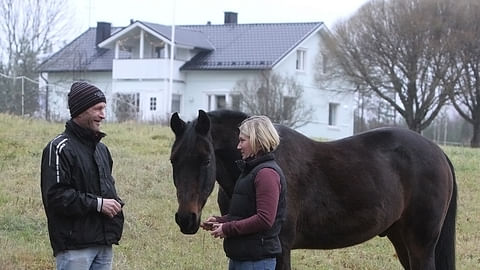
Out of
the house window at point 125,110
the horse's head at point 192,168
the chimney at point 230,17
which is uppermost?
the chimney at point 230,17

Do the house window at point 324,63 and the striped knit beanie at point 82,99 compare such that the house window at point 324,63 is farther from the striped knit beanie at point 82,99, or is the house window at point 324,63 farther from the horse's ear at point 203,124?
the striped knit beanie at point 82,99

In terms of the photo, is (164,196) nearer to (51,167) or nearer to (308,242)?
(308,242)

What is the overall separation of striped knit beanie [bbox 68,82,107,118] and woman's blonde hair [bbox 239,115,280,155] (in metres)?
0.92

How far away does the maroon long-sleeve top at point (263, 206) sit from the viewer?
14.8 feet

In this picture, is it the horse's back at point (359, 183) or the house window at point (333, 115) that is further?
the house window at point (333, 115)

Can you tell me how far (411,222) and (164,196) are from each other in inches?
204

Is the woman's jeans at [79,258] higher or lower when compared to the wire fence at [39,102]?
lower

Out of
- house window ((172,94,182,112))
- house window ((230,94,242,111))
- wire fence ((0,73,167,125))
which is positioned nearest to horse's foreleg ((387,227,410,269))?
wire fence ((0,73,167,125))

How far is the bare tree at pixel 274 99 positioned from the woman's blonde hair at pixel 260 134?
971 inches

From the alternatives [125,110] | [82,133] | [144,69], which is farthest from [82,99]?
[144,69]

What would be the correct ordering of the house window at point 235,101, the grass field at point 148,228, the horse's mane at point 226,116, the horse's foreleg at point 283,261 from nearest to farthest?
the horse's foreleg at point 283,261, the horse's mane at point 226,116, the grass field at point 148,228, the house window at point 235,101

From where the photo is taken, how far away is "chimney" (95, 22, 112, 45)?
44.5 metres

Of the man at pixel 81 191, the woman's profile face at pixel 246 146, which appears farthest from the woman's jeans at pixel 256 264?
the man at pixel 81 191

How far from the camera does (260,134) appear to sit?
4.58 meters
